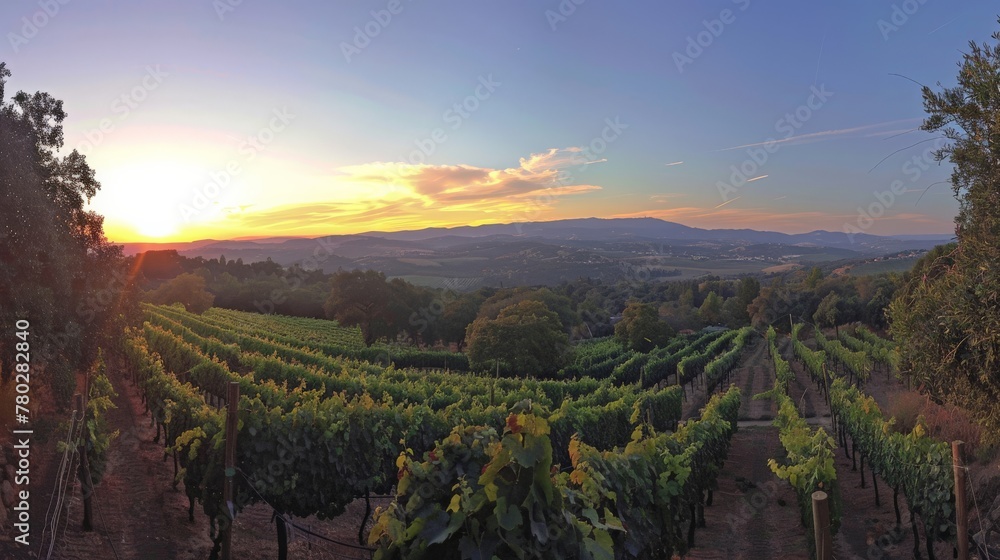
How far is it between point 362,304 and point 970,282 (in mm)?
41161

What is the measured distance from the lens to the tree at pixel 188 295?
53938 mm

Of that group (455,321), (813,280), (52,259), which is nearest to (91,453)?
(52,259)

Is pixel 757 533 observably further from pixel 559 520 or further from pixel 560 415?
Result: pixel 559 520

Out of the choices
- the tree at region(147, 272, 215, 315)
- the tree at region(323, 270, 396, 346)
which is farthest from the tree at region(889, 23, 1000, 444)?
Answer: the tree at region(147, 272, 215, 315)

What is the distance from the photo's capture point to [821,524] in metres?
3.61

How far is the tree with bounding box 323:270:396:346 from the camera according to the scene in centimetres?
4469

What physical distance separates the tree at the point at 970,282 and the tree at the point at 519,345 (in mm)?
22258

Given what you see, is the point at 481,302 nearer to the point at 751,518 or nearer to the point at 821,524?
the point at 751,518

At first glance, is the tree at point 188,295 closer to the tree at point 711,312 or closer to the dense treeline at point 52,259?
the dense treeline at point 52,259

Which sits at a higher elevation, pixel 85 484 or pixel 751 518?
pixel 85 484

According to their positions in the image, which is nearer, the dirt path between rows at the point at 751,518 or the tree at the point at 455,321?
the dirt path between rows at the point at 751,518

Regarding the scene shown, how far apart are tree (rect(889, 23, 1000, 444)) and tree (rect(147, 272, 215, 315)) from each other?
→ 192 feet

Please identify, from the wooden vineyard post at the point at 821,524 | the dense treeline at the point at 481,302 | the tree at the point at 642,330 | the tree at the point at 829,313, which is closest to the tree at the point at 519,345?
the dense treeline at the point at 481,302

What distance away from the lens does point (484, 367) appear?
32625 mm
